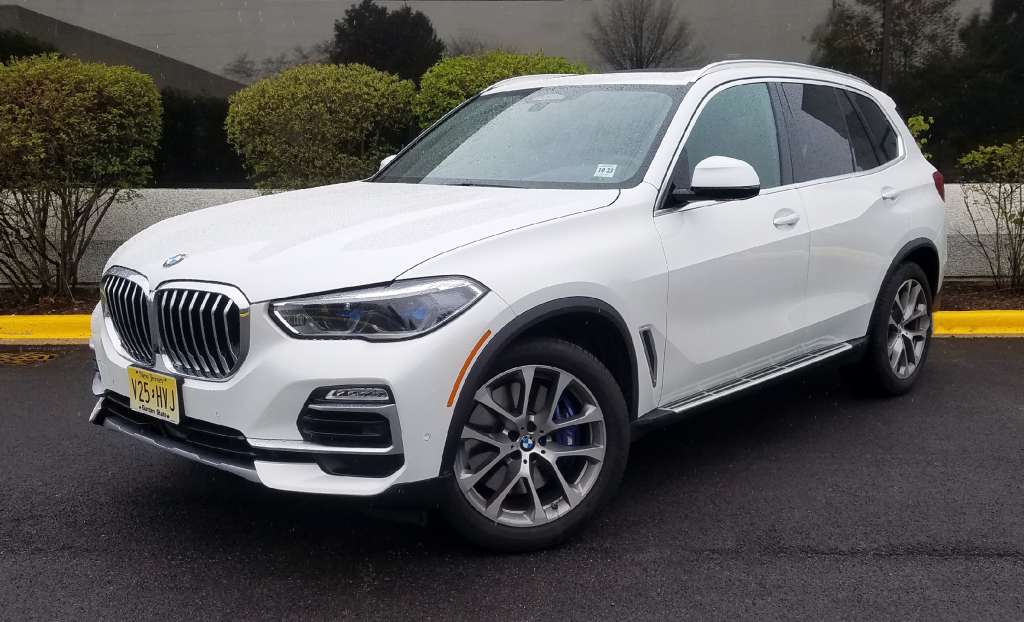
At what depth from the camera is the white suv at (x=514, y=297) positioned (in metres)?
3.01

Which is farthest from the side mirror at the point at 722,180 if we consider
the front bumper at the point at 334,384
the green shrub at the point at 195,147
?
the green shrub at the point at 195,147

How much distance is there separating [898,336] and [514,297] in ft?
9.97

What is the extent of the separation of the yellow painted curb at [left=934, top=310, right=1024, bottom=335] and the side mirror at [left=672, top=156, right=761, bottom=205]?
4209 millimetres

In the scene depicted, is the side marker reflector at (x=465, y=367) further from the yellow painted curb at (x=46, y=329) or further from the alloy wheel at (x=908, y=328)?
the yellow painted curb at (x=46, y=329)

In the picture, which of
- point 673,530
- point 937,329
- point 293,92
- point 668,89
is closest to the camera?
point 673,530

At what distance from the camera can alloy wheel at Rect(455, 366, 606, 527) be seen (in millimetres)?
3260

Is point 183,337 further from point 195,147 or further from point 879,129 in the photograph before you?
point 195,147

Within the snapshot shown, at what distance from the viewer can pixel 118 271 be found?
3.60 meters

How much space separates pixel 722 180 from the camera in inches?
146

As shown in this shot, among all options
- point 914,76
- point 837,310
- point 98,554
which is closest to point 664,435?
point 837,310

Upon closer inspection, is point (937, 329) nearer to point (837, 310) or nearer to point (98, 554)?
point (837, 310)

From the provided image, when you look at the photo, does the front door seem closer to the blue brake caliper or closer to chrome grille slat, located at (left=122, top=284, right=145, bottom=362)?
the blue brake caliper

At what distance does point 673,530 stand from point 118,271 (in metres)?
2.31

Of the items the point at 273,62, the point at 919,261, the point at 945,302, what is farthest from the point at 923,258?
the point at 273,62
